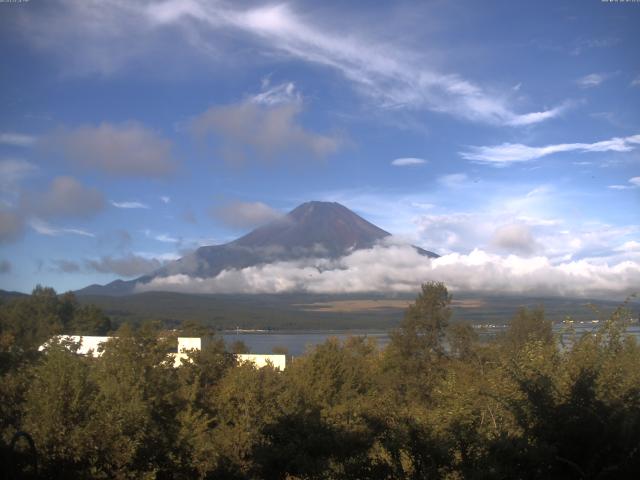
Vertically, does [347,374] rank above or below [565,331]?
below

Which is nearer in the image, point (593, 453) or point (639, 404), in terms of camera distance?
point (593, 453)

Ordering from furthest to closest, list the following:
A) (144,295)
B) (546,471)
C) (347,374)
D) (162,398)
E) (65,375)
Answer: (144,295) < (347,374) < (162,398) < (65,375) < (546,471)

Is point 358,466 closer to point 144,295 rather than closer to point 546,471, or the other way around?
point 546,471

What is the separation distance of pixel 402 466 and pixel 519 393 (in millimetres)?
3469

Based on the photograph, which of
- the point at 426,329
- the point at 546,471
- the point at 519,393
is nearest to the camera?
the point at 546,471

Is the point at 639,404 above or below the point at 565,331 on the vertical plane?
below

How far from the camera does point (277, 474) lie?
44.9 ft

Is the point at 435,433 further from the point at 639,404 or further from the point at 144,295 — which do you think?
the point at 144,295

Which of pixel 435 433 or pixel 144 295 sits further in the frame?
pixel 144 295

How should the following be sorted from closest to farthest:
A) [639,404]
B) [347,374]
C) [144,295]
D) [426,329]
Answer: [639,404] → [347,374] → [426,329] → [144,295]

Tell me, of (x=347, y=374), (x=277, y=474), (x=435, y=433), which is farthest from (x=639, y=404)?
(x=347, y=374)

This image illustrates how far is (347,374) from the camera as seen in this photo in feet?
105

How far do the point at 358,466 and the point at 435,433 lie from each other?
153 cm

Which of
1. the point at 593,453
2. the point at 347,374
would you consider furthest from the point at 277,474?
the point at 347,374
